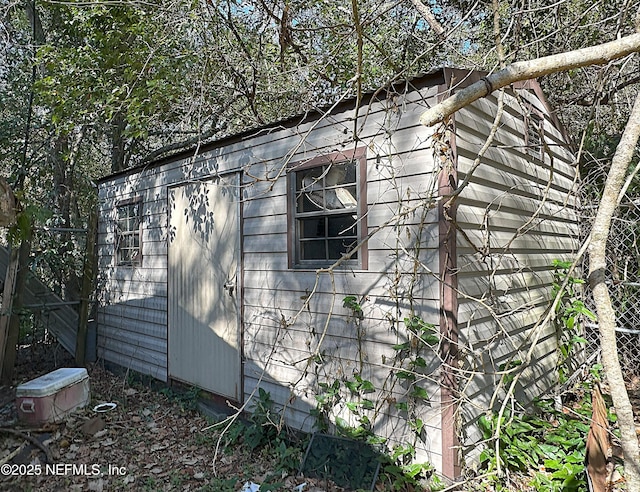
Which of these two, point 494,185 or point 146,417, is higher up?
point 494,185

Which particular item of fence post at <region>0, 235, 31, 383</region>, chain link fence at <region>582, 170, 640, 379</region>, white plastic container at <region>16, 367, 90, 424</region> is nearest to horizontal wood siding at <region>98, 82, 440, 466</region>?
white plastic container at <region>16, 367, 90, 424</region>

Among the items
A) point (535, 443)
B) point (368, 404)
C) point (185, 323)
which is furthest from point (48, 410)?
point (535, 443)

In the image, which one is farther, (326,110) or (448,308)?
(326,110)

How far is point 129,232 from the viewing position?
6461 mm

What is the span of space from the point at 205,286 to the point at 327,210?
2.03 m

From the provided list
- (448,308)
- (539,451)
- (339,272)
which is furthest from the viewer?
(339,272)

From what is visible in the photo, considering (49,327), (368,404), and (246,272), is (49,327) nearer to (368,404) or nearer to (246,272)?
(246,272)

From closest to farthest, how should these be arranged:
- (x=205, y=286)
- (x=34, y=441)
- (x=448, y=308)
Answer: (x=448, y=308) → (x=34, y=441) → (x=205, y=286)

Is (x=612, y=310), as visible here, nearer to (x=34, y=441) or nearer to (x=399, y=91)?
(x=399, y=91)

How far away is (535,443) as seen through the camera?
10.9 ft

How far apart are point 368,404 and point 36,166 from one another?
29.4 feet

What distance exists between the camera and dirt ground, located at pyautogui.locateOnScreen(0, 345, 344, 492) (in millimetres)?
3480

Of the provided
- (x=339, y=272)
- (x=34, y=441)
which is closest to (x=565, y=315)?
(x=339, y=272)

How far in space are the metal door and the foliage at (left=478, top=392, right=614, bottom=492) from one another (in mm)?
2561
